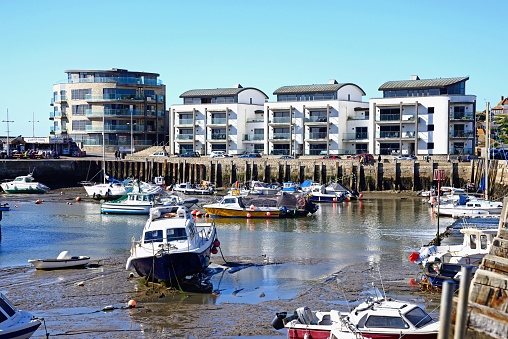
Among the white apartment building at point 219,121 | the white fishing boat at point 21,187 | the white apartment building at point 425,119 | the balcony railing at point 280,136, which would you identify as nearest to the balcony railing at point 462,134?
the white apartment building at point 425,119

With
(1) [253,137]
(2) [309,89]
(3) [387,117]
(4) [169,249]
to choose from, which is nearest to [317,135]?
(2) [309,89]

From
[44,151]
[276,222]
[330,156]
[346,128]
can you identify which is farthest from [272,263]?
[44,151]

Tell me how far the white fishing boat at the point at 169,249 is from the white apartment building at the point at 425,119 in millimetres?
52207

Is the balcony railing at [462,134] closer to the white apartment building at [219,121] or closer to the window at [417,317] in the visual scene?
the white apartment building at [219,121]

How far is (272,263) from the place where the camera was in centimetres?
3294

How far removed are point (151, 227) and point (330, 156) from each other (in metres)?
52.2

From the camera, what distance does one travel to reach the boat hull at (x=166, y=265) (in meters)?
26.6

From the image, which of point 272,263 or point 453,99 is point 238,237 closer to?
point 272,263

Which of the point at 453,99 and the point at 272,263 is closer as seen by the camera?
→ the point at 272,263

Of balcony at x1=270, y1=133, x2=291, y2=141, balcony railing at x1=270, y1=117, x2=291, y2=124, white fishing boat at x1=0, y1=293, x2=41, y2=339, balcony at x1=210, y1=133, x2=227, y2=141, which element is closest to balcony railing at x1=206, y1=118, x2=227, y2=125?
balcony at x1=210, y1=133, x2=227, y2=141

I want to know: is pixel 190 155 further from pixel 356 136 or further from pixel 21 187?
pixel 21 187

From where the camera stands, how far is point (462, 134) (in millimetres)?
78062

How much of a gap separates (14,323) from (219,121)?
72.4 metres

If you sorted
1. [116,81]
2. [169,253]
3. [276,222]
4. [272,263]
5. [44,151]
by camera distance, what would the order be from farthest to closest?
[116,81] → [44,151] → [276,222] → [272,263] → [169,253]
